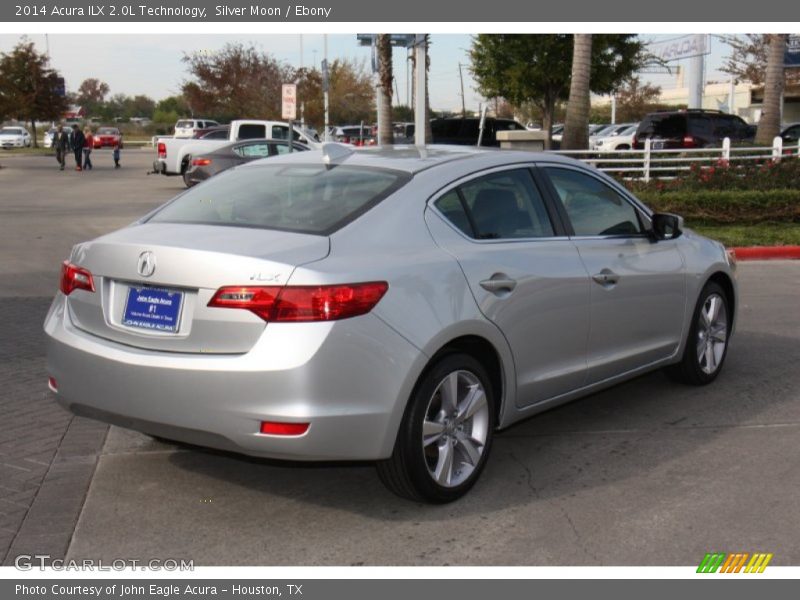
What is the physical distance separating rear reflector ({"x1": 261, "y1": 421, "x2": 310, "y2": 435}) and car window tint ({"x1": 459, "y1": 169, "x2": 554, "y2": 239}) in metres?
1.48

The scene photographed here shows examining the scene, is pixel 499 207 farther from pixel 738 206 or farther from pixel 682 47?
pixel 682 47

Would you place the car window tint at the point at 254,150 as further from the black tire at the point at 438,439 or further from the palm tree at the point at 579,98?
the black tire at the point at 438,439

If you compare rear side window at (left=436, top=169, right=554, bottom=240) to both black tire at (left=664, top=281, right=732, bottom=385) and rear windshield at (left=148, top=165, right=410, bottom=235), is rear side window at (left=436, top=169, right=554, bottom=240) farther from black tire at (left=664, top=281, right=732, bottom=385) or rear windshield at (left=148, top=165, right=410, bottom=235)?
black tire at (left=664, top=281, right=732, bottom=385)

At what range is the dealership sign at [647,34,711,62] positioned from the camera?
43206mm

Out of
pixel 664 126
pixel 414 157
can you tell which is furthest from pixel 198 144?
pixel 414 157

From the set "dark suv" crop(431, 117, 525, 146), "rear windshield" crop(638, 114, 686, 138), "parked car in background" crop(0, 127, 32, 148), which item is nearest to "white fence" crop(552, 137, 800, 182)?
"rear windshield" crop(638, 114, 686, 138)

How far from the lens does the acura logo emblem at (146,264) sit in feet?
14.2

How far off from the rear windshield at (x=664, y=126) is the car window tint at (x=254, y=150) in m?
10.7

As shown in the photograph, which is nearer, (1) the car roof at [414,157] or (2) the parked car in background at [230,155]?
(1) the car roof at [414,157]

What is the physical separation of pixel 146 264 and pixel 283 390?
2.91 ft

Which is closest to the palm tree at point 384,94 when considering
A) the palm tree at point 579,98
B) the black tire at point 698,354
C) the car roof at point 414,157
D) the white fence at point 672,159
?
the palm tree at point 579,98

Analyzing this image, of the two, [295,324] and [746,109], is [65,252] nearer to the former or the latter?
[295,324]

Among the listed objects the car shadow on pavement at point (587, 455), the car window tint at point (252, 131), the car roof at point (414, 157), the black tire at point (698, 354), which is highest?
the car window tint at point (252, 131)
